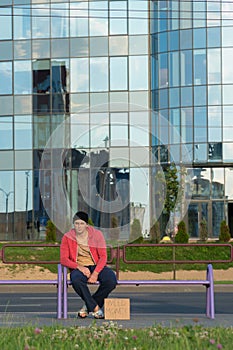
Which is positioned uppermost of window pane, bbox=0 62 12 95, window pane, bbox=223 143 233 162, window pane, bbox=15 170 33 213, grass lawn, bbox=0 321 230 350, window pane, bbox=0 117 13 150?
window pane, bbox=0 62 12 95

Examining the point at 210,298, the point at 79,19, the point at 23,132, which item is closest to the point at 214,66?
the point at 79,19

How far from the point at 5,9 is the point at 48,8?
2.63 m

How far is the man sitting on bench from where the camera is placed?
39.0 feet

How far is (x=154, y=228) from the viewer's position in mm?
40281

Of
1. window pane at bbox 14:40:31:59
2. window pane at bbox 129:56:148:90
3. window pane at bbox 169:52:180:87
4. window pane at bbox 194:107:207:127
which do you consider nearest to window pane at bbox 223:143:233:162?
window pane at bbox 194:107:207:127

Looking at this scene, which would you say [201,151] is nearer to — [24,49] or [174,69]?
[174,69]

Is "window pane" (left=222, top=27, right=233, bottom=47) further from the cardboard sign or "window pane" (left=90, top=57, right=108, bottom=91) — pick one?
the cardboard sign

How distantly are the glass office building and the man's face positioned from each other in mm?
30151

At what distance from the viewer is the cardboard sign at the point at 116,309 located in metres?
11.6

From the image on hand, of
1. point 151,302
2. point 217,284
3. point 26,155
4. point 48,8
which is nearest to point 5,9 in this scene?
point 48,8

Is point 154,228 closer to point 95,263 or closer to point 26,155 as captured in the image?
point 26,155

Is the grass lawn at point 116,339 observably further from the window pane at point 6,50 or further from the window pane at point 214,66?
the window pane at point 6,50

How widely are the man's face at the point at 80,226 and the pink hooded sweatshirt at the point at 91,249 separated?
135mm

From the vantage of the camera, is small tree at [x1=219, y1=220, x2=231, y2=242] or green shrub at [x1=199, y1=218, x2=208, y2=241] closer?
small tree at [x1=219, y1=220, x2=231, y2=242]
